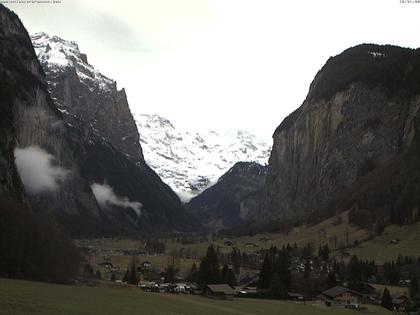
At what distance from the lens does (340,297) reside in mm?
138750

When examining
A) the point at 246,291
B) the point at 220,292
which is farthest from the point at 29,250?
the point at 246,291

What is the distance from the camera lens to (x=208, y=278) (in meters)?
146

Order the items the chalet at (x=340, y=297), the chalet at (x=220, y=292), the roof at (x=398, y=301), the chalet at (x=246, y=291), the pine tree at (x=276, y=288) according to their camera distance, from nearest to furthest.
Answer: the chalet at (x=220, y=292), the roof at (x=398, y=301), the chalet at (x=340, y=297), the pine tree at (x=276, y=288), the chalet at (x=246, y=291)

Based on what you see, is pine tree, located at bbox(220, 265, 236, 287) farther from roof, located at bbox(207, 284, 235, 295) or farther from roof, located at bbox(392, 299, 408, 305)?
roof, located at bbox(392, 299, 408, 305)

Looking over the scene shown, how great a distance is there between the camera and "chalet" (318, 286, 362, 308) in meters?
135

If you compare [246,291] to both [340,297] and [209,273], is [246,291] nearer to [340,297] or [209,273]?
[209,273]

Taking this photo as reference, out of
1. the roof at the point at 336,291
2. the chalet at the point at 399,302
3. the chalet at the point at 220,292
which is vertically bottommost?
the chalet at the point at 220,292

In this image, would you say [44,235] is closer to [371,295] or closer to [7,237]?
[7,237]

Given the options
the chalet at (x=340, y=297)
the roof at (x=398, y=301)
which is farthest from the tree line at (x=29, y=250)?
the roof at (x=398, y=301)

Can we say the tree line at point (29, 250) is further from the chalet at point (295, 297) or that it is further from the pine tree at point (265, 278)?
the chalet at point (295, 297)

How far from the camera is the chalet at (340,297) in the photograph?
442ft

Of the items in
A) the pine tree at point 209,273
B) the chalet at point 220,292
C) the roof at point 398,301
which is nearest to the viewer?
the chalet at point 220,292

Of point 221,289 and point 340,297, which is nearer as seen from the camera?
point 221,289

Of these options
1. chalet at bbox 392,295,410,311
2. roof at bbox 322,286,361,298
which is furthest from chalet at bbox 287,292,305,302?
chalet at bbox 392,295,410,311
